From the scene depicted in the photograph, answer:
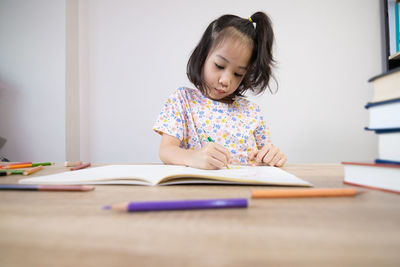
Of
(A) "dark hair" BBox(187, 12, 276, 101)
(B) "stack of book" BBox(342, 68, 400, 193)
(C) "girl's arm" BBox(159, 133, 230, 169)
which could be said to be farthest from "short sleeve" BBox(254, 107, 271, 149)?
(B) "stack of book" BBox(342, 68, 400, 193)

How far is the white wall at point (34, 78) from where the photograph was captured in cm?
142

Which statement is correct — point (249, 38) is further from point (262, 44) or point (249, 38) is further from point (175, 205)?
point (175, 205)

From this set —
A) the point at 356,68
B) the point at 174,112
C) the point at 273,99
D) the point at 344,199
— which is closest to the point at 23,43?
the point at 174,112

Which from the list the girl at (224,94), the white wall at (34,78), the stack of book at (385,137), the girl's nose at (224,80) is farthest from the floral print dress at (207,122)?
the white wall at (34,78)

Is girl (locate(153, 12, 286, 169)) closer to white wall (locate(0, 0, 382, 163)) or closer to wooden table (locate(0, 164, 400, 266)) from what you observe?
wooden table (locate(0, 164, 400, 266))

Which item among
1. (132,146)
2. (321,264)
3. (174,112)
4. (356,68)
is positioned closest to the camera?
(321,264)

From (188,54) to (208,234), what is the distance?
4.78 feet

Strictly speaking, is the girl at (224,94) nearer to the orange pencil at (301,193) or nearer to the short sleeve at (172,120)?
the short sleeve at (172,120)

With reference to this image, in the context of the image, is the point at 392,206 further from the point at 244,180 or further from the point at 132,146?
the point at 132,146

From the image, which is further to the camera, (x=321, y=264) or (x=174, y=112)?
(x=174, y=112)

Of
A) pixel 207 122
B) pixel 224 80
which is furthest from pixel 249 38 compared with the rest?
pixel 207 122

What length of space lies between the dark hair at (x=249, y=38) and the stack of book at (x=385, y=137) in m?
0.54

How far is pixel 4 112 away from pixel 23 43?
458 mm

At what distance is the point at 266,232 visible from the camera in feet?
0.46
